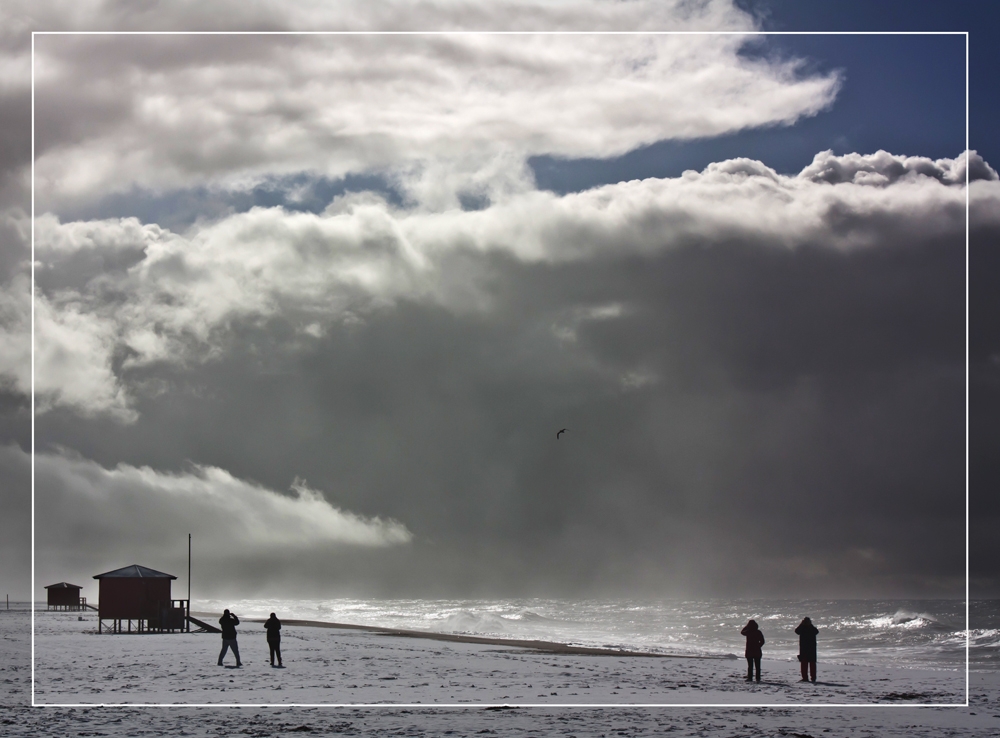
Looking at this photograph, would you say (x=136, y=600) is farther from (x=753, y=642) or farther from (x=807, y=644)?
(x=807, y=644)

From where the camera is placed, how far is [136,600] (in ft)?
127

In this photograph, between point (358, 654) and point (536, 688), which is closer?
point (536, 688)

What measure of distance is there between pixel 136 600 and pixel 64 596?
43122 millimetres

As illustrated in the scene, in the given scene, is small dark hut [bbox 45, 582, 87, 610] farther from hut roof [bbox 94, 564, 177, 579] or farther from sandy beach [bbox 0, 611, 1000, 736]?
sandy beach [bbox 0, 611, 1000, 736]

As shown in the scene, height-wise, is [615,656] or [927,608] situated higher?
[615,656]

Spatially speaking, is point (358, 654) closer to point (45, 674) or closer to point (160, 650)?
point (160, 650)

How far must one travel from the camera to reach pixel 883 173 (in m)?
19.5

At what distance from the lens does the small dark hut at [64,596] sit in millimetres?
75188

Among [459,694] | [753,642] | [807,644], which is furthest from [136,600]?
[807,644]

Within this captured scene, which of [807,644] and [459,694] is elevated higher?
[807,644]

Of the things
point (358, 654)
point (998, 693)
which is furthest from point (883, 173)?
point (358, 654)

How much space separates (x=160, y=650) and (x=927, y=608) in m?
99.6

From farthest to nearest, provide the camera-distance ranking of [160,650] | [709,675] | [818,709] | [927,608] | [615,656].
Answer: [927,608], [615,656], [160,650], [709,675], [818,709]

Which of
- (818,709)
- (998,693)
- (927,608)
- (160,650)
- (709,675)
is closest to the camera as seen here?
(818,709)
